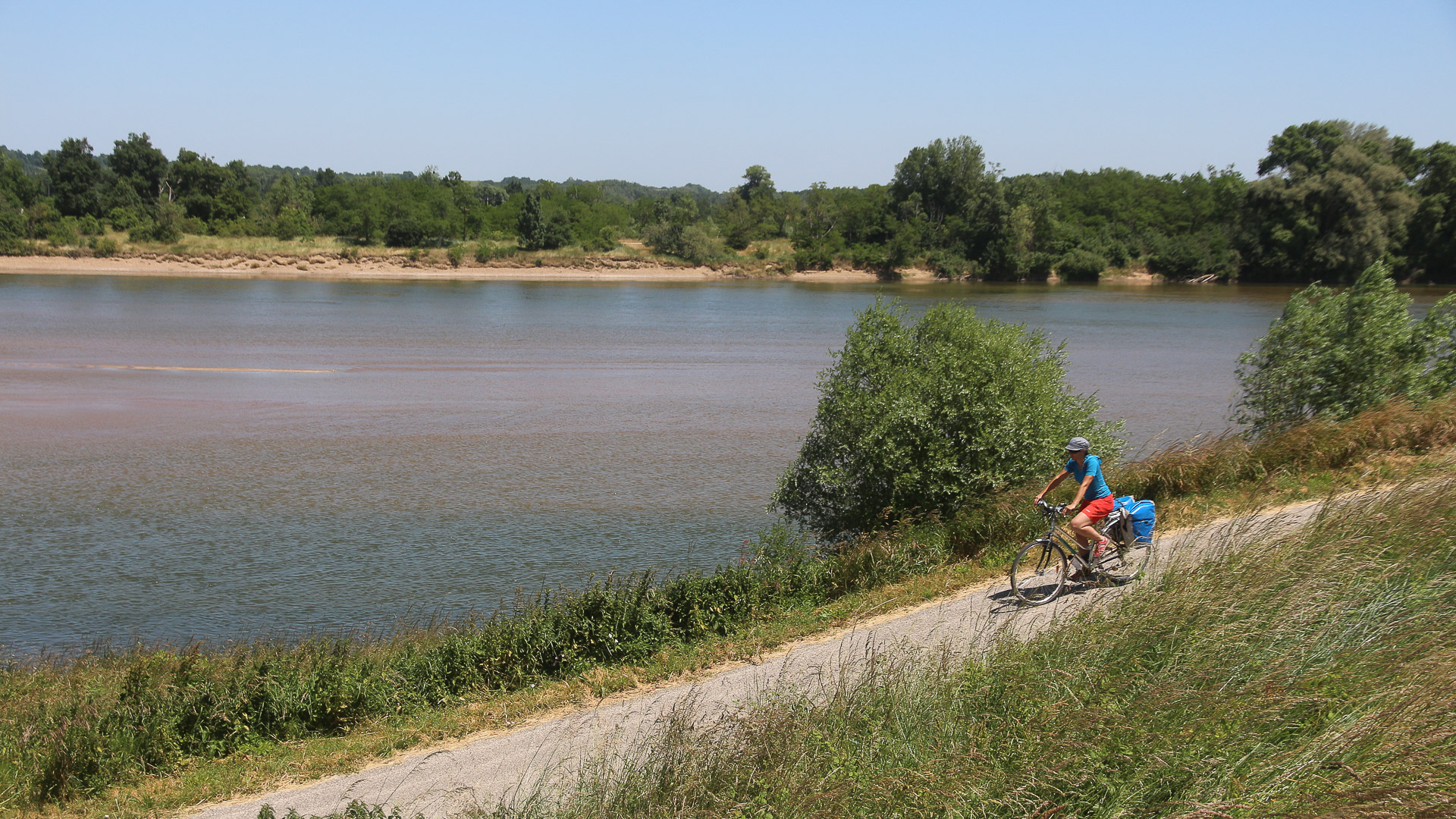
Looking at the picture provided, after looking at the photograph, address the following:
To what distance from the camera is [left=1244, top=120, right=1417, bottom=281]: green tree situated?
7769cm

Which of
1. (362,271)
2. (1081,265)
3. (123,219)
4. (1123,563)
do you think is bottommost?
(1123,563)

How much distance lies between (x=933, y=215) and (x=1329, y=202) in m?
39.6

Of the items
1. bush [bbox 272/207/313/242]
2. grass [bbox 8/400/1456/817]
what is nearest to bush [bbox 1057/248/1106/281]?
bush [bbox 272/207/313/242]

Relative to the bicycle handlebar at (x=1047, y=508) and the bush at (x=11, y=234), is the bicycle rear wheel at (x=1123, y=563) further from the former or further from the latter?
the bush at (x=11, y=234)

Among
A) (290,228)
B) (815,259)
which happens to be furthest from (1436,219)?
(290,228)

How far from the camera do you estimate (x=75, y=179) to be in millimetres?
96375

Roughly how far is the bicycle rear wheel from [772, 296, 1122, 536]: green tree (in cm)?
375

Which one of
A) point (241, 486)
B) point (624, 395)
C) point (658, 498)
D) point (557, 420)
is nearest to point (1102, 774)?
point (658, 498)

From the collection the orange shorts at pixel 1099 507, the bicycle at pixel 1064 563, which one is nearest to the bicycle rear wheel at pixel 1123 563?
the bicycle at pixel 1064 563

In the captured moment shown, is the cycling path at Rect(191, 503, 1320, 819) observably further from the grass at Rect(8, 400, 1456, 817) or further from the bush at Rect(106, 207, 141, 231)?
the bush at Rect(106, 207, 141, 231)

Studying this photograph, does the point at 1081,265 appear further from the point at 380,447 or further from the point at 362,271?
the point at 380,447

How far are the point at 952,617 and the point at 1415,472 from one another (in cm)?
577

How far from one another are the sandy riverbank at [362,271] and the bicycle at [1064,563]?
8684 cm

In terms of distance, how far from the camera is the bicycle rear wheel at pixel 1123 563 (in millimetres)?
10188
